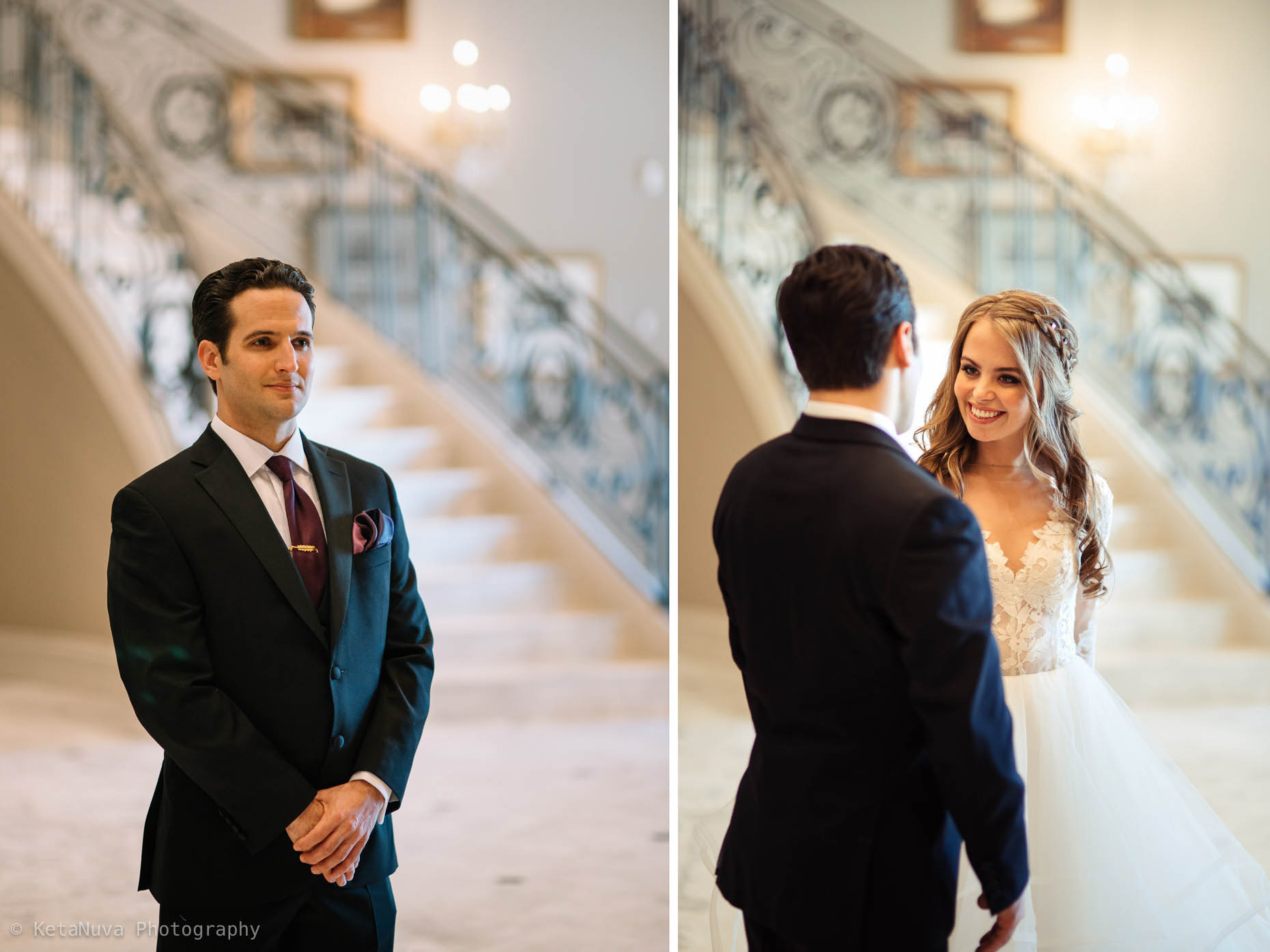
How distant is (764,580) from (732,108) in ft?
15.1

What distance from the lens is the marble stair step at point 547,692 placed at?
5320 millimetres

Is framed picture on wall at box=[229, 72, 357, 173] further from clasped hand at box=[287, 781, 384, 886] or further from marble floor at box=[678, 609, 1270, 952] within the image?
clasped hand at box=[287, 781, 384, 886]

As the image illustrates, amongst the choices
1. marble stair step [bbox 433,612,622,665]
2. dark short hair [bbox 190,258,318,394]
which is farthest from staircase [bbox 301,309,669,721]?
dark short hair [bbox 190,258,318,394]

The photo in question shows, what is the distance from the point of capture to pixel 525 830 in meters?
3.94

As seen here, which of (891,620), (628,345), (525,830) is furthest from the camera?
(628,345)

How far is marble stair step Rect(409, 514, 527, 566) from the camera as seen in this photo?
230 inches

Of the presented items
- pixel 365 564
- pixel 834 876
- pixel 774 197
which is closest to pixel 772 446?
pixel 834 876

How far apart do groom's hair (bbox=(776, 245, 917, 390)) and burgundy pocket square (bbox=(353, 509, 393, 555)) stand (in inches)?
29.9

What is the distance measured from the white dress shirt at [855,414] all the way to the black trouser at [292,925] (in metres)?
1.06

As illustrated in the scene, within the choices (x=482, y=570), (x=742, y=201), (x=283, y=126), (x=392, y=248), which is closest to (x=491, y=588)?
(x=482, y=570)

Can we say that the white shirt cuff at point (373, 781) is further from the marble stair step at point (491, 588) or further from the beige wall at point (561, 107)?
the beige wall at point (561, 107)

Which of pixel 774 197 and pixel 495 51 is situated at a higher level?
pixel 495 51

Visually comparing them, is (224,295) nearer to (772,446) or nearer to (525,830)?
(772,446)

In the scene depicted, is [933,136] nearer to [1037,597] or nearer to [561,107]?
[561,107]
